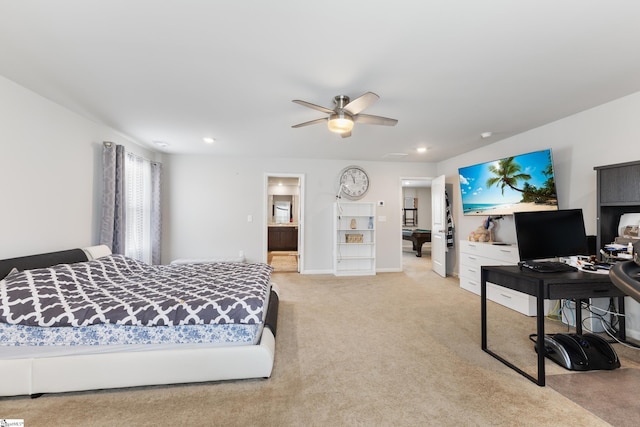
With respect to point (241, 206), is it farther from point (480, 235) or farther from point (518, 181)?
point (518, 181)

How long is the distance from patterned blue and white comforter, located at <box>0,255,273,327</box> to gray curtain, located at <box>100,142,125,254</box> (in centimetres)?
113

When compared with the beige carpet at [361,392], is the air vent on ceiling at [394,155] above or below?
above

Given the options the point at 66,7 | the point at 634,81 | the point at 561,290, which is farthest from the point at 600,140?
the point at 66,7

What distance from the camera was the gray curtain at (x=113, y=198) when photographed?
3.57 metres

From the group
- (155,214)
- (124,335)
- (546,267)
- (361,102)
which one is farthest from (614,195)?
(155,214)

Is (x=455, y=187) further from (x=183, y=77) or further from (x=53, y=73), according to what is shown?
(x=53, y=73)

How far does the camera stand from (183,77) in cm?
243

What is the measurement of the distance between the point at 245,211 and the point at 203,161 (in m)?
1.26

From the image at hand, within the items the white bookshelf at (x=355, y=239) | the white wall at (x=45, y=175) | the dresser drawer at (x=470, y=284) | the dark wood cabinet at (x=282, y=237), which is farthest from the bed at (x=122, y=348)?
the dark wood cabinet at (x=282, y=237)

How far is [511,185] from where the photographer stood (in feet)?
12.9

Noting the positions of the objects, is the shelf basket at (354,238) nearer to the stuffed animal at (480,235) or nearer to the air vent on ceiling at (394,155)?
the air vent on ceiling at (394,155)

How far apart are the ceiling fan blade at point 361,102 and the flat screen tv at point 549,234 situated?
1.53m

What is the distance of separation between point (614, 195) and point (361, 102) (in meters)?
2.52

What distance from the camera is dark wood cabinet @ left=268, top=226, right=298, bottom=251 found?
8977 mm
